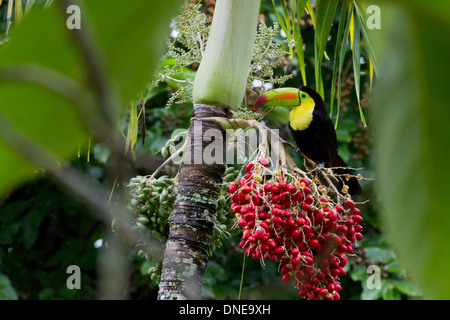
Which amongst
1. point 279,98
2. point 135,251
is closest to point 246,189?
point 279,98

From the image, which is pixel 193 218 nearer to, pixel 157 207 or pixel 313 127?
pixel 157 207

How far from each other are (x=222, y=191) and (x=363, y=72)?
81 centimetres

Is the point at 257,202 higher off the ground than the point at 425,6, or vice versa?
the point at 257,202

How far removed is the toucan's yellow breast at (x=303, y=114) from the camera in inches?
38.2

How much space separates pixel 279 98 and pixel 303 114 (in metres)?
0.11

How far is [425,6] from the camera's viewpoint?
45 mm

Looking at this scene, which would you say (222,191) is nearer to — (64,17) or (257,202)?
(257,202)

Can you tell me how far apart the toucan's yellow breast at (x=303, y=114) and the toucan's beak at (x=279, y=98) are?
0.02 meters

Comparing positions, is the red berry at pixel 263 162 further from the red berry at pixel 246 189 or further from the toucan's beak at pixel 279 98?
the toucan's beak at pixel 279 98

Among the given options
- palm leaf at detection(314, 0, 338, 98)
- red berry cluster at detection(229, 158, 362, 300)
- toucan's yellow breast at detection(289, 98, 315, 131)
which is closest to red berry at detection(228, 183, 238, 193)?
red berry cluster at detection(229, 158, 362, 300)

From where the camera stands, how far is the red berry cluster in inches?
23.2

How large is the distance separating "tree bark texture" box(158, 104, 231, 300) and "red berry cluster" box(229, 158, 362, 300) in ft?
0.12

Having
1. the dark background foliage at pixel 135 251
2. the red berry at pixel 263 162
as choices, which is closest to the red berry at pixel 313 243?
the red berry at pixel 263 162
